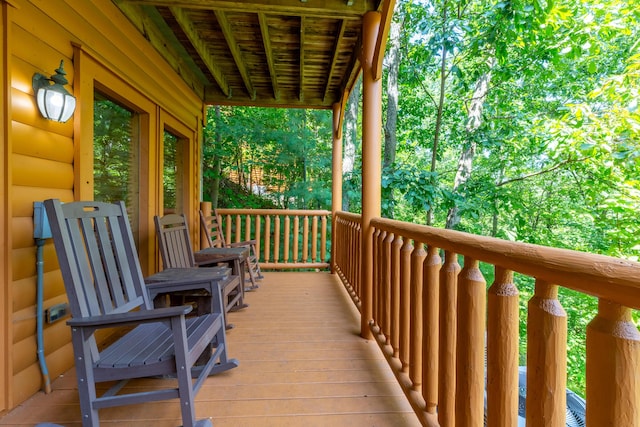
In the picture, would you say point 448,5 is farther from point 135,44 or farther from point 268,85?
point 135,44

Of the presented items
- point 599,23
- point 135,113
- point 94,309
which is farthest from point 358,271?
point 599,23

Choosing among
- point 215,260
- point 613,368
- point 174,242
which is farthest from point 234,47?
point 613,368

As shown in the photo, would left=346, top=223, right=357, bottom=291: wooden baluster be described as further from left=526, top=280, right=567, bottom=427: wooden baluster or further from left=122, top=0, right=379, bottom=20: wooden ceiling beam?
left=526, top=280, right=567, bottom=427: wooden baluster

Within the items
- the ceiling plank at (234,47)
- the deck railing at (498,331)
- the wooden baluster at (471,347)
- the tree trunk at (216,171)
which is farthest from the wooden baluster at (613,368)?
the tree trunk at (216,171)

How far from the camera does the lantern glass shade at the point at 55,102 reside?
178 cm

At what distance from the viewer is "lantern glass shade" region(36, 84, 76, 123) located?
70.2 inches

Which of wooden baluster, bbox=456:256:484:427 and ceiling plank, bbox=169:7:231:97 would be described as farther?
ceiling plank, bbox=169:7:231:97

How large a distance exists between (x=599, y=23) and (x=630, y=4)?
1.31ft

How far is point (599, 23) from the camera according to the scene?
5.40 metres

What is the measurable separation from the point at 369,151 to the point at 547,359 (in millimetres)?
2006

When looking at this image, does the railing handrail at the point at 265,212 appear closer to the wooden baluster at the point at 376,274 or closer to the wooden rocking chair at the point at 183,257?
the wooden rocking chair at the point at 183,257

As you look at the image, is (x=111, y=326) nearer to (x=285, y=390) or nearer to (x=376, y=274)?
(x=285, y=390)

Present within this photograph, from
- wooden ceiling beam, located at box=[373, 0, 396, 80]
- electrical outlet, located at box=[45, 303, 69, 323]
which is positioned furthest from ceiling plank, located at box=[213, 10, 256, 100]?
electrical outlet, located at box=[45, 303, 69, 323]

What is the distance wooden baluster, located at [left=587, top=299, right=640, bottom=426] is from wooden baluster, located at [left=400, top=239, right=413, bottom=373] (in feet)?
3.53
